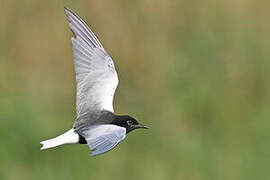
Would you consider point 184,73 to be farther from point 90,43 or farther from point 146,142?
point 90,43

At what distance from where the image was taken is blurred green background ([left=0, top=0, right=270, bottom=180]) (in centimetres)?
597

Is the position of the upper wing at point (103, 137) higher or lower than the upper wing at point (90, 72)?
lower

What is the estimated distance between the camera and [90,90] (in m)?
5.07

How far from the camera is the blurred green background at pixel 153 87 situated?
5969 mm

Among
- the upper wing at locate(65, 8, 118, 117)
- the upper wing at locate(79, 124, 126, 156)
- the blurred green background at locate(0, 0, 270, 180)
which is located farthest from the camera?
the blurred green background at locate(0, 0, 270, 180)

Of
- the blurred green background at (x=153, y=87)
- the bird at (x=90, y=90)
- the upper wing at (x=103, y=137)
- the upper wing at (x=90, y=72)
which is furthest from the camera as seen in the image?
the blurred green background at (x=153, y=87)

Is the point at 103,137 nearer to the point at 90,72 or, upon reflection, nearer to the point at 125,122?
A: the point at 125,122

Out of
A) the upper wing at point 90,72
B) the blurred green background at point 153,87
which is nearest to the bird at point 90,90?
the upper wing at point 90,72

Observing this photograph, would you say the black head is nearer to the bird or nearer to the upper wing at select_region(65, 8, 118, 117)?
the bird

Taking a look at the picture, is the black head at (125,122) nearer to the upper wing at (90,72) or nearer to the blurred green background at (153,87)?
the upper wing at (90,72)

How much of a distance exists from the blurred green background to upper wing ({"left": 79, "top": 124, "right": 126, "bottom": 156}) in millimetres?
1163

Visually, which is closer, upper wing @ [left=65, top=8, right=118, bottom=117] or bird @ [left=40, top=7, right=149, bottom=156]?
bird @ [left=40, top=7, right=149, bottom=156]

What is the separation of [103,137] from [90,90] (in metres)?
0.72

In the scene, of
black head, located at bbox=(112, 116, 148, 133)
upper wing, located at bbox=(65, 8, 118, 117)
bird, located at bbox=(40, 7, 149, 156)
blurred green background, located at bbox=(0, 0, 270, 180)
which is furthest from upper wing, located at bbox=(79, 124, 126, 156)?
blurred green background, located at bbox=(0, 0, 270, 180)
